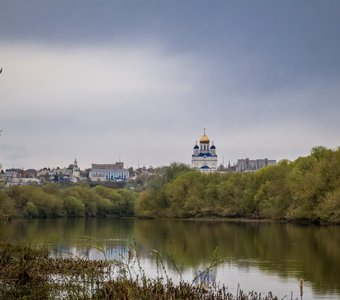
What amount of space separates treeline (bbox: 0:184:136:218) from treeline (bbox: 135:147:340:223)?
8407 mm

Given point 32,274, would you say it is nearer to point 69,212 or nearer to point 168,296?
point 168,296

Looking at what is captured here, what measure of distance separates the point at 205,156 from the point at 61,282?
174 metres

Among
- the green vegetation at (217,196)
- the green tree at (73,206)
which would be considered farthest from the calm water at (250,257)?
the green tree at (73,206)

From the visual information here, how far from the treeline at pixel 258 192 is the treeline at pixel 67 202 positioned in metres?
8.41

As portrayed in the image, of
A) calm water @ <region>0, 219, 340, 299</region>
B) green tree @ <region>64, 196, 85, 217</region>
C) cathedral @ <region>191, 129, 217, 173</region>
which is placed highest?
cathedral @ <region>191, 129, 217, 173</region>

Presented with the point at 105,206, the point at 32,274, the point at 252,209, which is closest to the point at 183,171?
the point at 105,206

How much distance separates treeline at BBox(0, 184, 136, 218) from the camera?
8712 cm

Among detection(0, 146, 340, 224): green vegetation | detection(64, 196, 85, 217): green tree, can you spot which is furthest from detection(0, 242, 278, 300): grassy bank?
detection(64, 196, 85, 217): green tree

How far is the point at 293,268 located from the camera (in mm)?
27703

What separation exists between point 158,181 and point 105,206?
9.26 metres

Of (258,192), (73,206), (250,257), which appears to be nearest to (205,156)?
(73,206)

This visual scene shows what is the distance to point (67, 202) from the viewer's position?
94.6 metres

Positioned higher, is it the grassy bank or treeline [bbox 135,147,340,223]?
treeline [bbox 135,147,340,223]

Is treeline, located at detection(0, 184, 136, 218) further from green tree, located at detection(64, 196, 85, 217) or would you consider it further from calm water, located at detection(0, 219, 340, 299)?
calm water, located at detection(0, 219, 340, 299)
